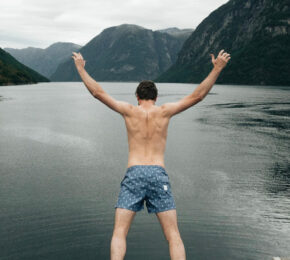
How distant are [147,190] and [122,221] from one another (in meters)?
0.51

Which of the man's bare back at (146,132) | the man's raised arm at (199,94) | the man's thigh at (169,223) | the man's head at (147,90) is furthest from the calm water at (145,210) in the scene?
the man's head at (147,90)

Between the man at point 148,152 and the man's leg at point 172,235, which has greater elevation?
the man at point 148,152

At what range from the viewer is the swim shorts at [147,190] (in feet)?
14.8

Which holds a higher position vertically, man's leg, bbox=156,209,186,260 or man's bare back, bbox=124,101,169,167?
man's bare back, bbox=124,101,169,167

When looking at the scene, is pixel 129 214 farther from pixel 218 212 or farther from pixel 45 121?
pixel 45 121

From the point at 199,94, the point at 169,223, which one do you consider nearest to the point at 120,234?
the point at 169,223

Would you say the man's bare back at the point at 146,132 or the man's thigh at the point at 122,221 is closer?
the man's thigh at the point at 122,221

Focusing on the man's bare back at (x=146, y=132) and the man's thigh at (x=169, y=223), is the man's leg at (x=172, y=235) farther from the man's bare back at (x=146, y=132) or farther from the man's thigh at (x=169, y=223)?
the man's bare back at (x=146, y=132)

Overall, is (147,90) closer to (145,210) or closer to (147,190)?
(147,190)

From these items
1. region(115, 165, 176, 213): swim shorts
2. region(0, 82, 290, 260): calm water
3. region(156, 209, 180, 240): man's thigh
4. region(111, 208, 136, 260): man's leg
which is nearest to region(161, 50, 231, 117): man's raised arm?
region(115, 165, 176, 213): swim shorts

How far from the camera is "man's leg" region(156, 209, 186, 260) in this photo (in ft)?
13.9

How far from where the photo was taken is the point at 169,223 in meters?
4.45

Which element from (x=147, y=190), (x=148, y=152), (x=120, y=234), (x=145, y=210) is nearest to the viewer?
(x=120, y=234)

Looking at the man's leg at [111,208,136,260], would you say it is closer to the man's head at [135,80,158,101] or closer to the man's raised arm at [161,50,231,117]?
the man's raised arm at [161,50,231,117]
